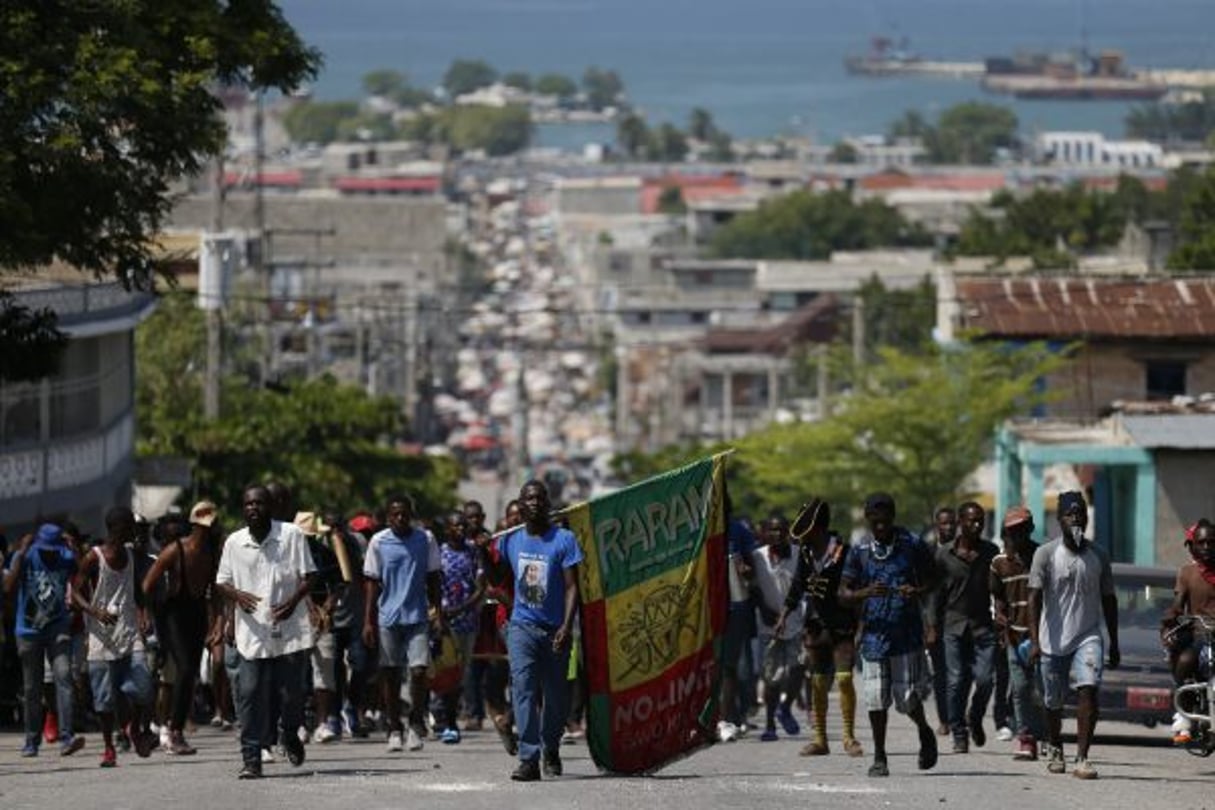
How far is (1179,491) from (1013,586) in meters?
22.2

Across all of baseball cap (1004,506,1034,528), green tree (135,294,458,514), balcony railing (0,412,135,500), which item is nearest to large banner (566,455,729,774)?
baseball cap (1004,506,1034,528)

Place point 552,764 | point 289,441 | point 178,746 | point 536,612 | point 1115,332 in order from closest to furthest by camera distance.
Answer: point 536,612
point 552,764
point 178,746
point 289,441
point 1115,332

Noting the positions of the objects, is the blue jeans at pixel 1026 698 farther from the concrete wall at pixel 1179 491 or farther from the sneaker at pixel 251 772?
the concrete wall at pixel 1179 491

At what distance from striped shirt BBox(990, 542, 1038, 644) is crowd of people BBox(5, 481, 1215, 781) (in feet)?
0.06

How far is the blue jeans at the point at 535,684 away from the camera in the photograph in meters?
18.9

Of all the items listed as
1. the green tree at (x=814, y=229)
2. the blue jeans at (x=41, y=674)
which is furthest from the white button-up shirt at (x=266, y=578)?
the green tree at (x=814, y=229)

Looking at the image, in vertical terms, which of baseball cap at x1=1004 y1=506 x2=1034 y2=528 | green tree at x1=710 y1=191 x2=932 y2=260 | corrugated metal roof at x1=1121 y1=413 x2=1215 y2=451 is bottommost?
baseball cap at x1=1004 y1=506 x2=1034 y2=528

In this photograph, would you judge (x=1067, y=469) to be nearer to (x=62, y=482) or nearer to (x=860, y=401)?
(x=860, y=401)

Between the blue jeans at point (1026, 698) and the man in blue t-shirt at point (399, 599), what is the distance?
11.3 ft

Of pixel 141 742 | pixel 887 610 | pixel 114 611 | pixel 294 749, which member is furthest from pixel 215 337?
pixel 887 610

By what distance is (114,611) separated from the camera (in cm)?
2042

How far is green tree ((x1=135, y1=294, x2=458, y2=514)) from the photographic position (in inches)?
2041

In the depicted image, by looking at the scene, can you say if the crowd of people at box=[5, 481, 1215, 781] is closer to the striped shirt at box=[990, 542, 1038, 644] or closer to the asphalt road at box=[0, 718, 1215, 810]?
the striped shirt at box=[990, 542, 1038, 644]

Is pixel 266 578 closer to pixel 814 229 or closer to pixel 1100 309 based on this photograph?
pixel 1100 309
